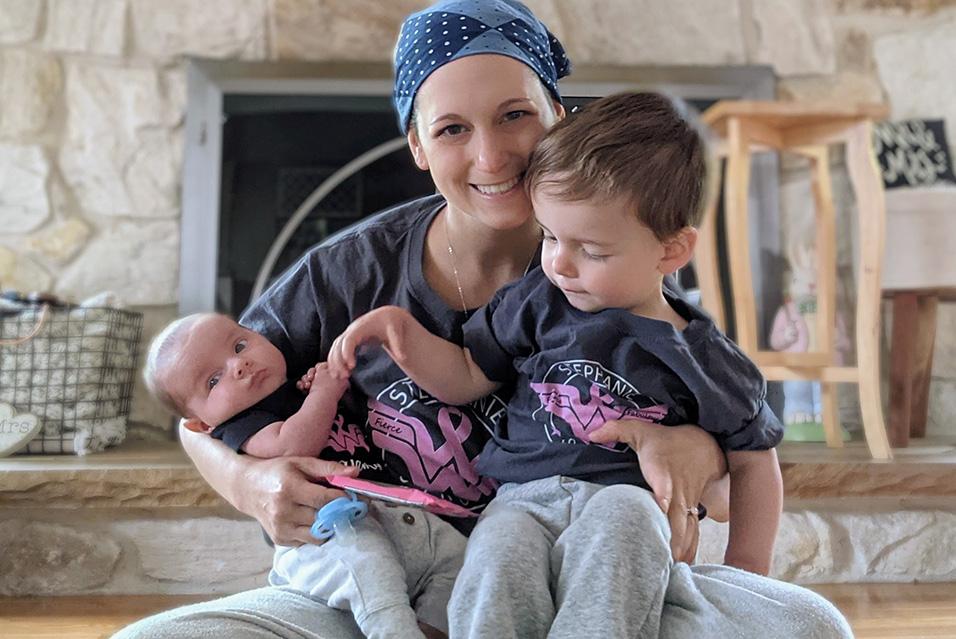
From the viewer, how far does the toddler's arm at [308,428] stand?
38.9 inches

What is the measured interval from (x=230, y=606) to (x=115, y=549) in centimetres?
135

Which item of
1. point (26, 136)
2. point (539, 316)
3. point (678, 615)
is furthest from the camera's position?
point (26, 136)

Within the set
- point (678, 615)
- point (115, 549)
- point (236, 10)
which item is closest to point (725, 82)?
point (236, 10)

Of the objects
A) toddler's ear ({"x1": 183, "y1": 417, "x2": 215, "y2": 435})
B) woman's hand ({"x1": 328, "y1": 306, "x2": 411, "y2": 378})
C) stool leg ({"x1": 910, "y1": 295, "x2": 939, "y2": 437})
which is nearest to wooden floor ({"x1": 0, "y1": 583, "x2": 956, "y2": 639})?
stool leg ({"x1": 910, "y1": 295, "x2": 939, "y2": 437})

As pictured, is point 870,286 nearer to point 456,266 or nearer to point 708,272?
point 708,272

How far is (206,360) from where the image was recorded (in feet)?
3.31

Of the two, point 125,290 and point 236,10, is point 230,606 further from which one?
point 236,10

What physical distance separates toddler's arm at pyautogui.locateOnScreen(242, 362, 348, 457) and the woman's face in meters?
0.23

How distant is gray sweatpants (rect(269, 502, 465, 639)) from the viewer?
85 cm

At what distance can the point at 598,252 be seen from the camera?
892 mm

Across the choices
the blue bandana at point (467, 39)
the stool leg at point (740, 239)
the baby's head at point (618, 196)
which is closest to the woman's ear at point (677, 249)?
the baby's head at point (618, 196)

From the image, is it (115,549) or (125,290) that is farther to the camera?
(125,290)

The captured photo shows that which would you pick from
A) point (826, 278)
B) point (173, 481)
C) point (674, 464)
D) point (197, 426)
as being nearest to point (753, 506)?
point (674, 464)

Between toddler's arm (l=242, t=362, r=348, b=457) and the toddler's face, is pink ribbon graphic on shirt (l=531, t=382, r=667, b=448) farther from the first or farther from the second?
toddler's arm (l=242, t=362, r=348, b=457)
